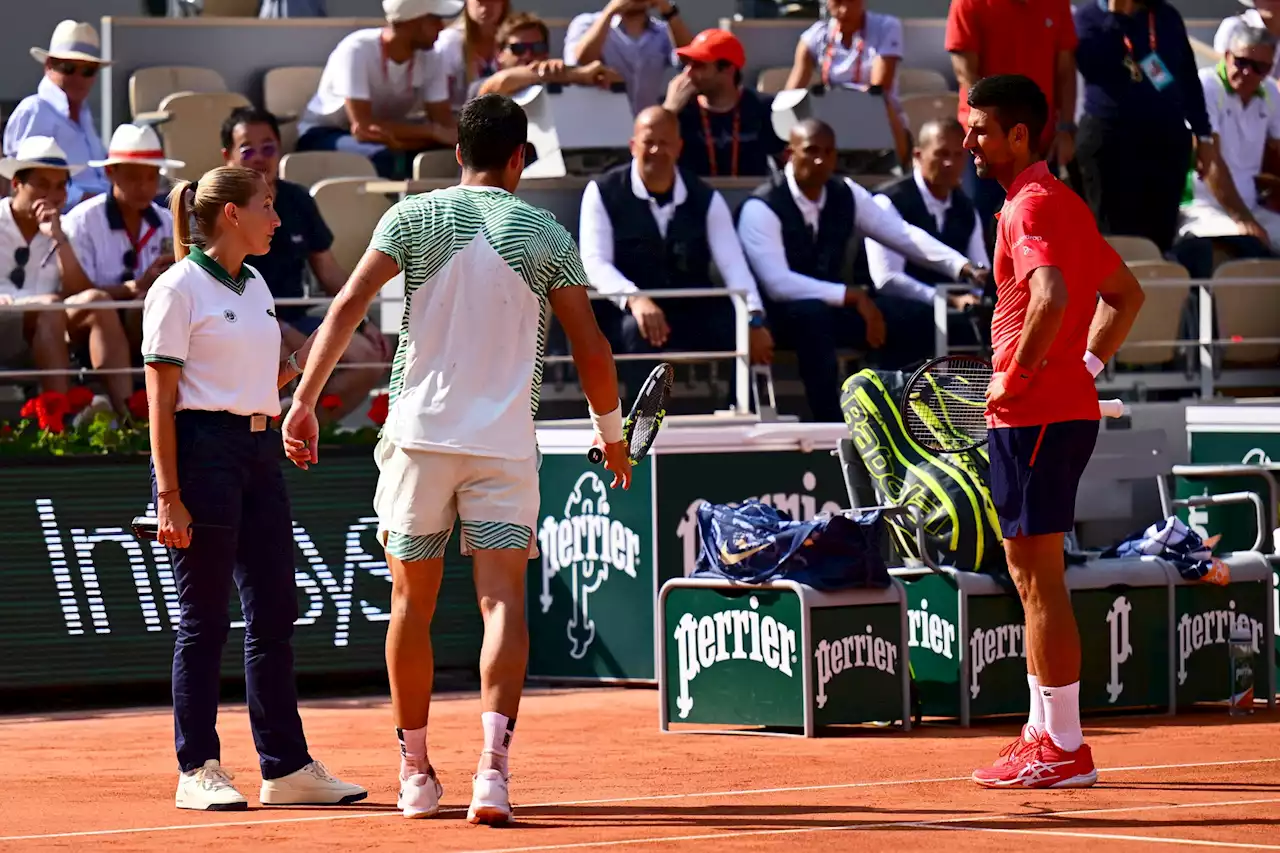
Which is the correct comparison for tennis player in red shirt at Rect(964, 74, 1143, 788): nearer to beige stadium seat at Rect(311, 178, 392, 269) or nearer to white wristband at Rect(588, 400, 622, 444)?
white wristband at Rect(588, 400, 622, 444)

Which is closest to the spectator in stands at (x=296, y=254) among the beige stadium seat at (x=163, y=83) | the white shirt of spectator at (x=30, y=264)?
the white shirt of spectator at (x=30, y=264)

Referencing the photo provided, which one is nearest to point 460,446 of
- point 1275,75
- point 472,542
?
point 472,542

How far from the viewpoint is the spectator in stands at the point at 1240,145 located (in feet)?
46.2

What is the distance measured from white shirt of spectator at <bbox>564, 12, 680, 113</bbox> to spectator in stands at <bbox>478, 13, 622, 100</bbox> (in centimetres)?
46

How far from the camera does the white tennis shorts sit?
6117 millimetres

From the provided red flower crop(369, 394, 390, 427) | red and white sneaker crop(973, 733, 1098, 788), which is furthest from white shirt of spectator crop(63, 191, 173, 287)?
red and white sneaker crop(973, 733, 1098, 788)

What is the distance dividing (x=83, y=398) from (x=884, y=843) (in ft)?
17.7

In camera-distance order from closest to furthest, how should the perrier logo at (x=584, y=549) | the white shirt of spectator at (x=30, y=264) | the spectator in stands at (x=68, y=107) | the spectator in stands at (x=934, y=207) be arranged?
the perrier logo at (x=584, y=549)
the white shirt of spectator at (x=30, y=264)
the spectator in stands at (x=934, y=207)
the spectator in stands at (x=68, y=107)

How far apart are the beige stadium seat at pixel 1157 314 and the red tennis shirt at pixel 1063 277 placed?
5589mm

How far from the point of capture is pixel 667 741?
332 inches

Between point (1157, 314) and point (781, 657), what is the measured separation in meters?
4.86

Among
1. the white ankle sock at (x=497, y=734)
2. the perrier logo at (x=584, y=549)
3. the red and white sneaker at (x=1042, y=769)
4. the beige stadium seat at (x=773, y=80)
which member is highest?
the beige stadium seat at (x=773, y=80)

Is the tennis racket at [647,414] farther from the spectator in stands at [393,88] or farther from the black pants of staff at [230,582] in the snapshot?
the spectator in stands at [393,88]

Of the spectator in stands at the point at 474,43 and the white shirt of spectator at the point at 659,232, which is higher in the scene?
the spectator in stands at the point at 474,43
